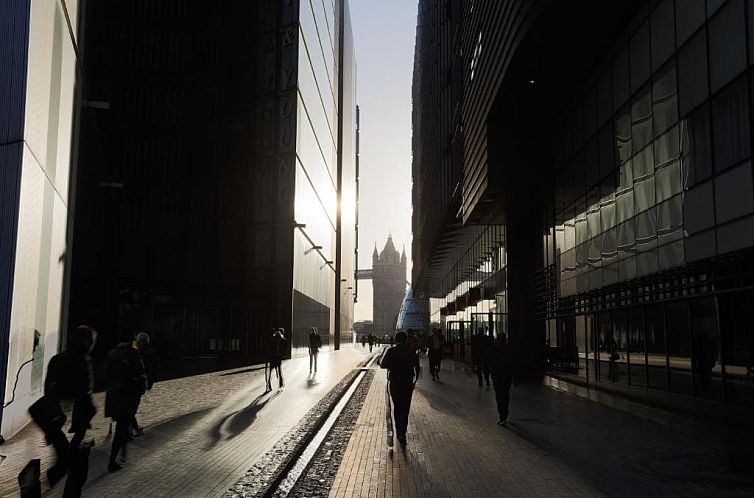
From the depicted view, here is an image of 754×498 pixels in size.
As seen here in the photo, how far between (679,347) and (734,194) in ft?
12.7

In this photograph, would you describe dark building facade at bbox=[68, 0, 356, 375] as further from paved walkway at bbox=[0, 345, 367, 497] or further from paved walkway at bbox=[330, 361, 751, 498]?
paved walkway at bbox=[330, 361, 751, 498]

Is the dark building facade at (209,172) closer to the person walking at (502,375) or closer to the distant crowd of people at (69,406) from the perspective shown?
the person walking at (502,375)

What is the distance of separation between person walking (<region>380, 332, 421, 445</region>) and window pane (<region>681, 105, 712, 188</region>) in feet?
20.7

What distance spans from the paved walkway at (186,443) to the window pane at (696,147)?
8271mm

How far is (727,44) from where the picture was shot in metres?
11.9

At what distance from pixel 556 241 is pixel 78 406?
1899 centimetres

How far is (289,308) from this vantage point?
4012cm

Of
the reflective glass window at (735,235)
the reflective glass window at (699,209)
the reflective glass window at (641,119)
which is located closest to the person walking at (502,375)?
the reflective glass window at (735,235)

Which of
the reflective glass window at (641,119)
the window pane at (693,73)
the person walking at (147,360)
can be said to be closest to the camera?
the person walking at (147,360)

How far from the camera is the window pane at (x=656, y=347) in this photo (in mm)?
15227

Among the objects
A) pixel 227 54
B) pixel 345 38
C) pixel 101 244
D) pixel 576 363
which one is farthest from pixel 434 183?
pixel 345 38

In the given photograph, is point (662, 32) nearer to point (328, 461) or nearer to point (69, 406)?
point (328, 461)

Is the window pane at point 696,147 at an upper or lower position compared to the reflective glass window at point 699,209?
upper

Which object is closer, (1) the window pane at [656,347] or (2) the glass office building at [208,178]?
(1) the window pane at [656,347]
